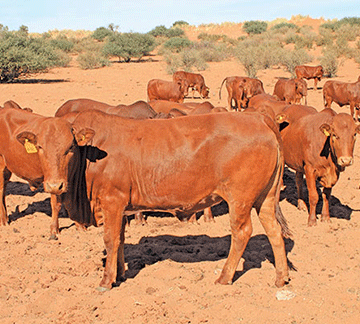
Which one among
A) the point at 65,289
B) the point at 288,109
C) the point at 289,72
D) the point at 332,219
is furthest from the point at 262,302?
the point at 289,72

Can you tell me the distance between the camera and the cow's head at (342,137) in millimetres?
6766

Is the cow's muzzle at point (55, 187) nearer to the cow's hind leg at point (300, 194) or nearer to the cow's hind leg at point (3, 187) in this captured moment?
Result: the cow's hind leg at point (3, 187)

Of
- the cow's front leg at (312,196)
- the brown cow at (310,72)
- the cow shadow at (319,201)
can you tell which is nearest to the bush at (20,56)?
the brown cow at (310,72)

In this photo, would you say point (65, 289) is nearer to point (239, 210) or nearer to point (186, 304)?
point (186, 304)

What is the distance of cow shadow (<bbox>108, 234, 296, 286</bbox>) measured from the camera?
5.84 metres

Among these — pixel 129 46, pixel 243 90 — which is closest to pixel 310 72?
pixel 243 90

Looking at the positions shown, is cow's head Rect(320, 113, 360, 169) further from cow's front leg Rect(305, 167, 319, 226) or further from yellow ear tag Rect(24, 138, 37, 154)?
yellow ear tag Rect(24, 138, 37, 154)

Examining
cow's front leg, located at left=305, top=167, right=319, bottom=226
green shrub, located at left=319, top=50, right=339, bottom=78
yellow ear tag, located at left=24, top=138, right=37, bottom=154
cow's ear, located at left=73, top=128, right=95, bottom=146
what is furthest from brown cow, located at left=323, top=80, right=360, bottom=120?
yellow ear tag, located at left=24, top=138, right=37, bottom=154

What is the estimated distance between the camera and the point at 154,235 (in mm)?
6984

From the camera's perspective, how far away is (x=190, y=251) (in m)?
6.27

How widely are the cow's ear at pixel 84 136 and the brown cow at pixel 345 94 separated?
45.4ft

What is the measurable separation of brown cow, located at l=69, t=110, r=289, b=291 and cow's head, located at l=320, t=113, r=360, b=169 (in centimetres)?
209

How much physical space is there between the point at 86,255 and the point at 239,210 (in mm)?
2404

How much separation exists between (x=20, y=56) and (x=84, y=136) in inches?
872
